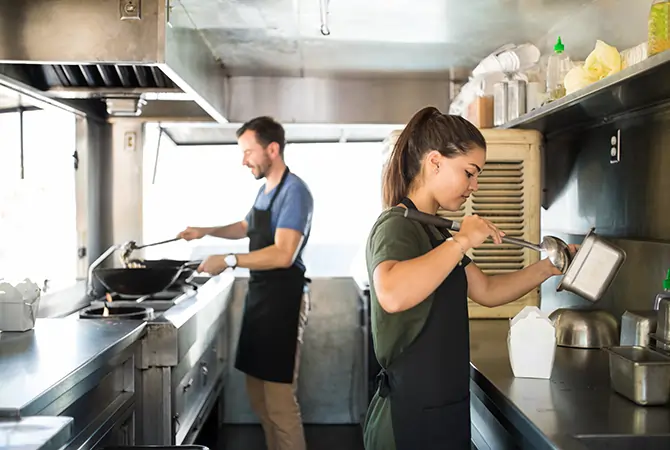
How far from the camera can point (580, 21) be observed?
2.80 metres

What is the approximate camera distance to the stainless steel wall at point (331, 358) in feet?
14.2

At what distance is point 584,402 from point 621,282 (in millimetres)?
932

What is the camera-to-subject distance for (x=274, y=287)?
3152mm

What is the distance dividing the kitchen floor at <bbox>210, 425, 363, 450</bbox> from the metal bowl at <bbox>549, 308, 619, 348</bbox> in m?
2.02

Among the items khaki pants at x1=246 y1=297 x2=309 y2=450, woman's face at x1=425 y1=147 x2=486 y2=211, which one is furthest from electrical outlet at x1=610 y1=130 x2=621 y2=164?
khaki pants at x1=246 y1=297 x2=309 y2=450

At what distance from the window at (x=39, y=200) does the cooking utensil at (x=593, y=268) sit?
2024 millimetres

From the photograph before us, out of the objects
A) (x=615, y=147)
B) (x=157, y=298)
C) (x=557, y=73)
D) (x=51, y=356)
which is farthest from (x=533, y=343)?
(x=157, y=298)

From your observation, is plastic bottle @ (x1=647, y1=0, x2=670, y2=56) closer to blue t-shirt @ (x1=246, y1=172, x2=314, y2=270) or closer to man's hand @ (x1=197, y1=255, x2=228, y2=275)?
blue t-shirt @ (x1=246, y1=172, x2=314, y2=270)

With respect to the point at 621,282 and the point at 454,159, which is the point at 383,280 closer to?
the point at 454,159

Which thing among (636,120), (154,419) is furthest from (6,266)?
(636,120)

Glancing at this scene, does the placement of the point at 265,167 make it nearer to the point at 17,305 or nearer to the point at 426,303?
the point at 17,305

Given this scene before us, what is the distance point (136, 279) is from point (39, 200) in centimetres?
77

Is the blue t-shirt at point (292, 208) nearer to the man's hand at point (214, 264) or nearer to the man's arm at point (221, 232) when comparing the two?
the man's hand at point (214, 264)

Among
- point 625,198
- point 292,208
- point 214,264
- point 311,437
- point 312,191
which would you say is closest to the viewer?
point 625,198
